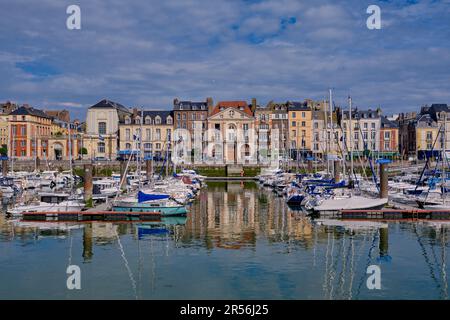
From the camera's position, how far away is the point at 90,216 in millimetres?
34312

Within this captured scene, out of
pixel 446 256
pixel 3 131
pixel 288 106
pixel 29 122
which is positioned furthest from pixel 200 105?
pixel 446 256

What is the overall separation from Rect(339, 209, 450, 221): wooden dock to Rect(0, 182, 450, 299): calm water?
2.02m

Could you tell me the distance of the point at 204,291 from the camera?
1892cm

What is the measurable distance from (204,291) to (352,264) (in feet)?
24.7

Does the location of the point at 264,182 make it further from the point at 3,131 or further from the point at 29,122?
the point at 3,131

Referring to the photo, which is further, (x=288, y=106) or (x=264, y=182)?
(x=288, y=106)

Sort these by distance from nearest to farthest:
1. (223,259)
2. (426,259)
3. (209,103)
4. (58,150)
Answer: (223,259) < (426,259) < (58,150) < (209,103)

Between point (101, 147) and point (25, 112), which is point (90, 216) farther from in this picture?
point (25, 112)

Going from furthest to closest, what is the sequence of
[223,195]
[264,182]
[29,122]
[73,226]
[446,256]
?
[29,122], [264,182], [223,195], [73,226], [446,256]

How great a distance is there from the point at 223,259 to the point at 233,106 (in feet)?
231

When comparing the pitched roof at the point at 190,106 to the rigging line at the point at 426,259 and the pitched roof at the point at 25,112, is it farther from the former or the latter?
the rigging line at the point at 426,259

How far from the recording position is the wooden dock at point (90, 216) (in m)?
34.2

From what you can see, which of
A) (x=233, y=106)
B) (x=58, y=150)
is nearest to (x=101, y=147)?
(x=58, y=150)

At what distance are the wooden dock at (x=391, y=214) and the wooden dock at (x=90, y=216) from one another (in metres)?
12.8
